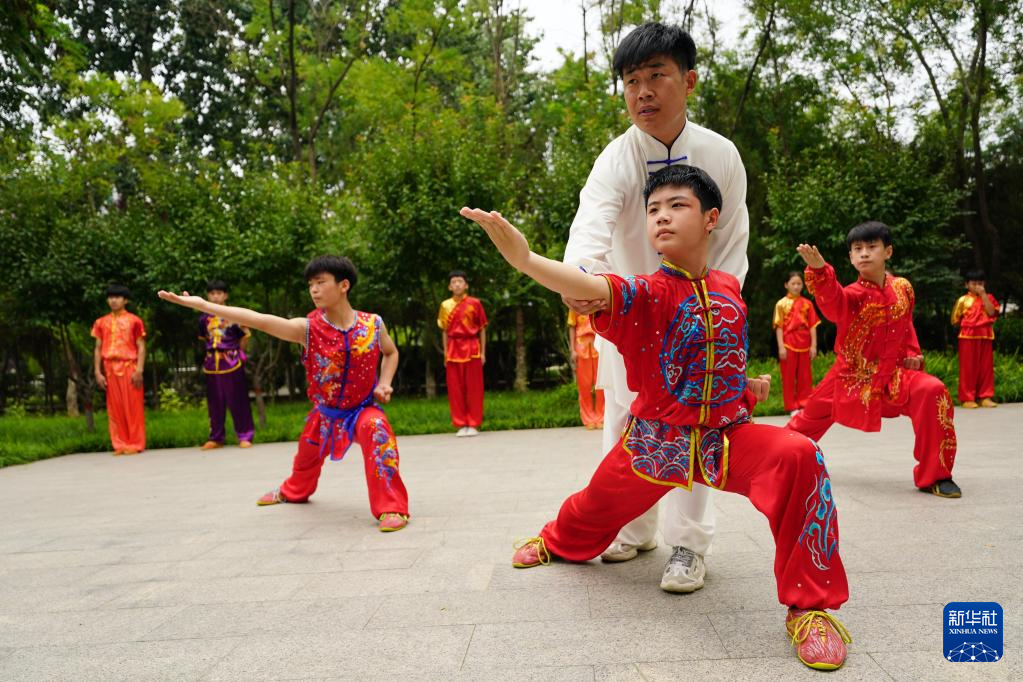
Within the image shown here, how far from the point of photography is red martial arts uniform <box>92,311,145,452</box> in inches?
347

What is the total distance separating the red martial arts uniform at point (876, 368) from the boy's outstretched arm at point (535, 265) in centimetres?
257

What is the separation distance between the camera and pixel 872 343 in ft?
15.3

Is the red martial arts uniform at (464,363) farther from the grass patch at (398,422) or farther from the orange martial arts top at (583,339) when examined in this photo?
the orange martial arts top at (583,339)

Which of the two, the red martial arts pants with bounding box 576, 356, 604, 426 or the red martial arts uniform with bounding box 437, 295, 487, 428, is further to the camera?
the red martial arts uniform with bounding box 437, 295, 487, 428

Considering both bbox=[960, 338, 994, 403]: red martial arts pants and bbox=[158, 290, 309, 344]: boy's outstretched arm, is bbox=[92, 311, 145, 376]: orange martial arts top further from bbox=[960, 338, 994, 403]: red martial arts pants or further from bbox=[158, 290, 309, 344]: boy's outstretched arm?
bbox=[960, 338, 994, 403]: red martial arts pants

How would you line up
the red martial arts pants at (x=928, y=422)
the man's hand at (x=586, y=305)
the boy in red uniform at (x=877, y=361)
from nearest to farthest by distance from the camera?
the man's hand at (x=586, y=305)
the red martial arts pants at (x=928, y=422)
the boy in red uniform at (x=877, y=361)

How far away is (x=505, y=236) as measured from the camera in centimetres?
217

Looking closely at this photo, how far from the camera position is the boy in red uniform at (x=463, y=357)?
30.1 ft

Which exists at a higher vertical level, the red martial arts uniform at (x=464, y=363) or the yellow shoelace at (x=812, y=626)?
the red martial arts uniform at (x=464, y=363)

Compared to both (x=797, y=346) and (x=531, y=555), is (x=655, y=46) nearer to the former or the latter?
(x=531, y=555)

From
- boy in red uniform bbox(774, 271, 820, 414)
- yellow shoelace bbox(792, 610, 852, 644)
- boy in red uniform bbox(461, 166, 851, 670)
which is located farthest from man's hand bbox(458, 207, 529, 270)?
boy in red uniform bbox(774, 271, 820, 414)

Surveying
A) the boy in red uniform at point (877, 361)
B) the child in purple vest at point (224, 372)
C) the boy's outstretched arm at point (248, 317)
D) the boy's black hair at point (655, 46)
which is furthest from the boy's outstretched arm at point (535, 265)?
the child in purple vest at point (224, 372)

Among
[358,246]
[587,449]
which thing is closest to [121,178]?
[358,246]

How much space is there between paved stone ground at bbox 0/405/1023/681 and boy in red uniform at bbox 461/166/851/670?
353mm
